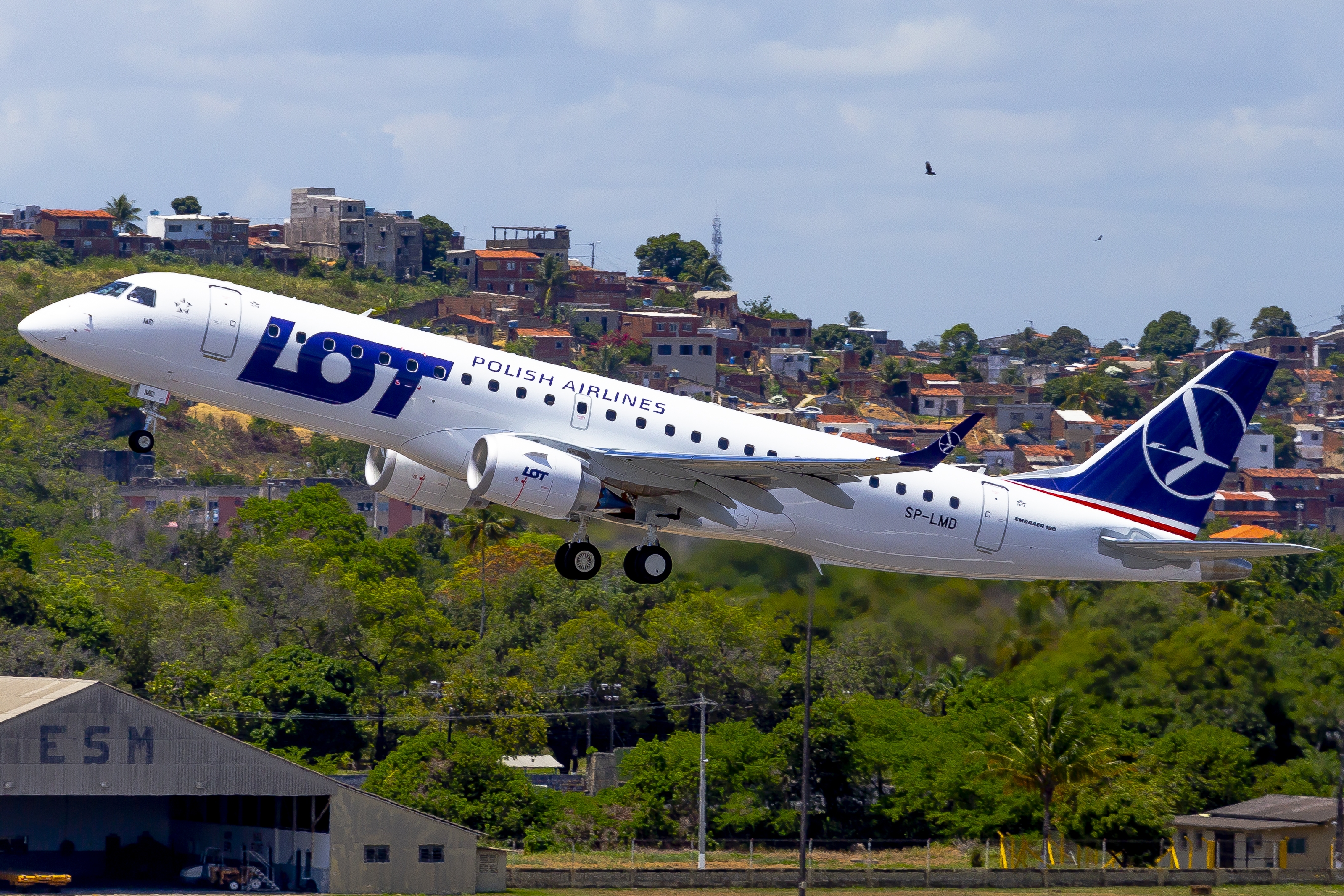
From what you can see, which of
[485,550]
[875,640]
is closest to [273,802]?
[875,640]

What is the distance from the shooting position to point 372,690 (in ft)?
303

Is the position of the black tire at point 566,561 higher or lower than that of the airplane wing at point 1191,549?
lower

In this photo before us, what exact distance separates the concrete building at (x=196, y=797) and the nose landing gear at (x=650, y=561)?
2490 cm

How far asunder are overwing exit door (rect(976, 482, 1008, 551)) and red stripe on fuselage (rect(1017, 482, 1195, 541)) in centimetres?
127

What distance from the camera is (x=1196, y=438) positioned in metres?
43.3

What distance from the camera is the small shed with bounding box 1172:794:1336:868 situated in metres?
67.6

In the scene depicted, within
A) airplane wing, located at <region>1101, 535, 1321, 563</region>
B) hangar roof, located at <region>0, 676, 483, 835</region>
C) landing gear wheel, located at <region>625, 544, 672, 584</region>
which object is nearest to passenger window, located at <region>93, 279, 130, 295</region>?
landing gear wheel, located at <region>625, 544, 672, 584</region>

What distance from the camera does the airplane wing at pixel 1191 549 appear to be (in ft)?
126

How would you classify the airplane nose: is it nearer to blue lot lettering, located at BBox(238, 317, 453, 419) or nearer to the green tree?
blue lot lettering, located at BBox(238, 317, 453, 419)

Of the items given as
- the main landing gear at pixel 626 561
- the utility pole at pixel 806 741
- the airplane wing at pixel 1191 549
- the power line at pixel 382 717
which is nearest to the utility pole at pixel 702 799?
the utility pole at pixel 806 741

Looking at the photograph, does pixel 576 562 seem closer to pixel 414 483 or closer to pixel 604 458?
pixel 604 458

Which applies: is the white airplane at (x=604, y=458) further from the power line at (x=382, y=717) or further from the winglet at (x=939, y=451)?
the power line at (x=382, y=717)

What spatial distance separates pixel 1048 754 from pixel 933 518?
108 ft

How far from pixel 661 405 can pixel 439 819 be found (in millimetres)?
28019
